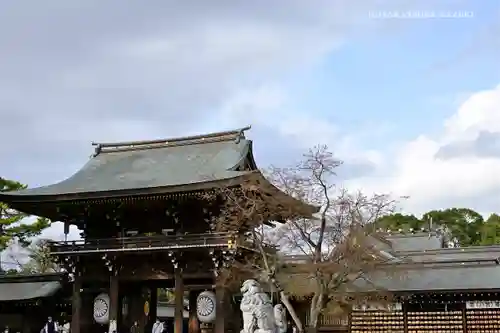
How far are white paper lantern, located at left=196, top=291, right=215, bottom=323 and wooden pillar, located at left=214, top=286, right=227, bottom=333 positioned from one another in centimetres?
22

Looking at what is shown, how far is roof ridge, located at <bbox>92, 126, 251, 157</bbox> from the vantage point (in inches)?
1115

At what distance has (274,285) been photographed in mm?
20406

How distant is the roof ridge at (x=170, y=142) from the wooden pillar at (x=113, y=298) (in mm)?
7255

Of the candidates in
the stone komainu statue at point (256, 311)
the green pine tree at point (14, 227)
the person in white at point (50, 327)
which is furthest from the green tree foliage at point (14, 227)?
the stone komainu statue at point (256, 311)

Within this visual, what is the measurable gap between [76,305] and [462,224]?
59173mm

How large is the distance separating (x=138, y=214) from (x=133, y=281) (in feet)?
8.86

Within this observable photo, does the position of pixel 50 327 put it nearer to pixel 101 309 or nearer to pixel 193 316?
pixel 101 309

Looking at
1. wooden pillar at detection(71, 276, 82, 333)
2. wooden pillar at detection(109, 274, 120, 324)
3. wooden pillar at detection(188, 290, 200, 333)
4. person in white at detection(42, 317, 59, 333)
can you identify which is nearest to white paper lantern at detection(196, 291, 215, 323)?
wooden pillar at detection(188, 290, 200, 333)

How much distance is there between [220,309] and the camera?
76.7 feet

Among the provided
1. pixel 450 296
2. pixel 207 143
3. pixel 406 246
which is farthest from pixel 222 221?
pixel 406 246

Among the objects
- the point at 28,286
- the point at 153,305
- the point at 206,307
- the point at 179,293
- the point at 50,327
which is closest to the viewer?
the point at 206,307

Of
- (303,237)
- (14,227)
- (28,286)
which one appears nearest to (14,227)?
(14,227)

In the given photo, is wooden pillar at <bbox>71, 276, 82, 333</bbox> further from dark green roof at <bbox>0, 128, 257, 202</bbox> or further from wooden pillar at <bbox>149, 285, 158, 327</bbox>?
dark green roof at <bbox>0, 128, 257, 202</bbox>

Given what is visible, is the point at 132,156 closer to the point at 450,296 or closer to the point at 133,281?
the point at 133,281
